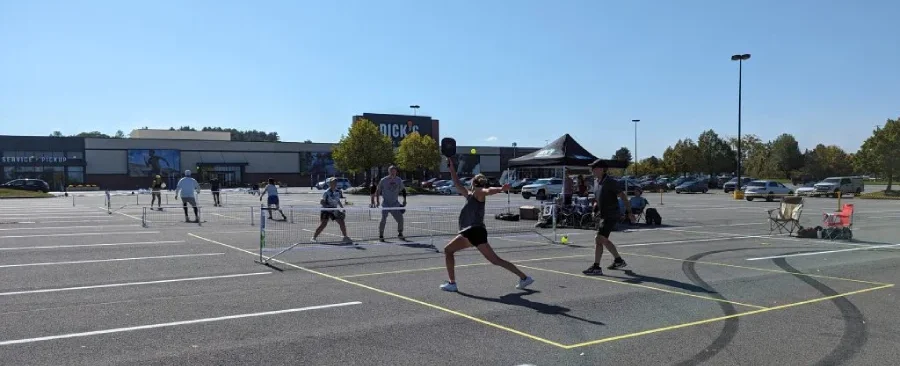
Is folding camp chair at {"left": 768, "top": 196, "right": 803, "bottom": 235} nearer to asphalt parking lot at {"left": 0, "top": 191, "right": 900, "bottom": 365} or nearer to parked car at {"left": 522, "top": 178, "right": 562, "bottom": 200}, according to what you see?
asphalt parking lot at {"left": 0, "top": 191, "right": 900, "bottom": 365}

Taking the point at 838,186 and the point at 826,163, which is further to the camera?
the point at 826,163

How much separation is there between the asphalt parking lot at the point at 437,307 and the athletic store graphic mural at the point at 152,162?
68109 millimetres

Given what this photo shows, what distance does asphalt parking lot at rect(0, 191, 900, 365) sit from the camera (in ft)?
18.0

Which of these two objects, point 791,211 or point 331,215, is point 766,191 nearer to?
point 791,211

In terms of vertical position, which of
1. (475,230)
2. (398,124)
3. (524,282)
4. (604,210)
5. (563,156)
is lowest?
(524,282)

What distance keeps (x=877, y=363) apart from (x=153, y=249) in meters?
11.9

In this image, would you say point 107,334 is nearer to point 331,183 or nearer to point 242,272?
point 242,272

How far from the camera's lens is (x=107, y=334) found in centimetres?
604

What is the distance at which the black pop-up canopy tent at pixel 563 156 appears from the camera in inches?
734

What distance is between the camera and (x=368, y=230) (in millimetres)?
16844

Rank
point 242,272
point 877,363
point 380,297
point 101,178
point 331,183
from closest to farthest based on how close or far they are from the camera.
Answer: point 877,363 < point 380,297 < point 242,272 < point 331,183 < point 101,178

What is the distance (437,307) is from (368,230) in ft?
31.9

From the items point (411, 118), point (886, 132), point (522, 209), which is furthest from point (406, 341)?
point (411, 118)

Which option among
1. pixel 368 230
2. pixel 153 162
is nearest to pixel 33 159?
pixel 153 162
